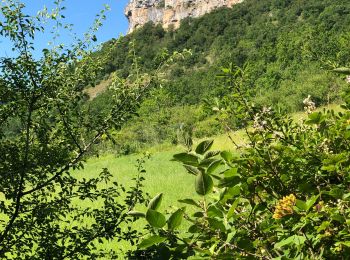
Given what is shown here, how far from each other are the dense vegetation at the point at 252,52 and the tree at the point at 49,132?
20.8 meters

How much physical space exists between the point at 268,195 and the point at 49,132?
225 centimetres

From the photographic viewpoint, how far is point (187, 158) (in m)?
1.22

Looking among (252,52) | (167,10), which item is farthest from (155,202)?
(167,10)

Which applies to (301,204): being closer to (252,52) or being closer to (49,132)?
(49,132)

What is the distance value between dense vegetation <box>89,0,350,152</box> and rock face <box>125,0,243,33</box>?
18.0 m

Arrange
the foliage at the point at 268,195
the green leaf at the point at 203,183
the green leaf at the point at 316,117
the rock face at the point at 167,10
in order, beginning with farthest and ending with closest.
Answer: the rock face at the point at 167,10 → the green leaf at the point at 316,117 → the foliage at the point at 268,195 → the green leaf at the point at 203,183

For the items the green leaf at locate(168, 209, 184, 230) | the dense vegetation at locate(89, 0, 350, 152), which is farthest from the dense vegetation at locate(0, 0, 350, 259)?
the dense vegetation at locate(89, 0, 350, 152)

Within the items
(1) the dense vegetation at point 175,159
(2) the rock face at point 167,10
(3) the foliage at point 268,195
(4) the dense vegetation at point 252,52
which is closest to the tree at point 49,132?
(1) the dense vegetation at point 175,159

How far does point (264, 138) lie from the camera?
5.20ft

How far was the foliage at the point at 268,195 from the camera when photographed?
1.18 metres

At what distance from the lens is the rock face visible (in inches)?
5123

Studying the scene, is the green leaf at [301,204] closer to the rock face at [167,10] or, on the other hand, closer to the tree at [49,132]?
the tree at [49,132]

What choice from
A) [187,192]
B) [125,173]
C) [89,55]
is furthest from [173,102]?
[89,55]

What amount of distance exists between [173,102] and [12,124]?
62.4 metres
